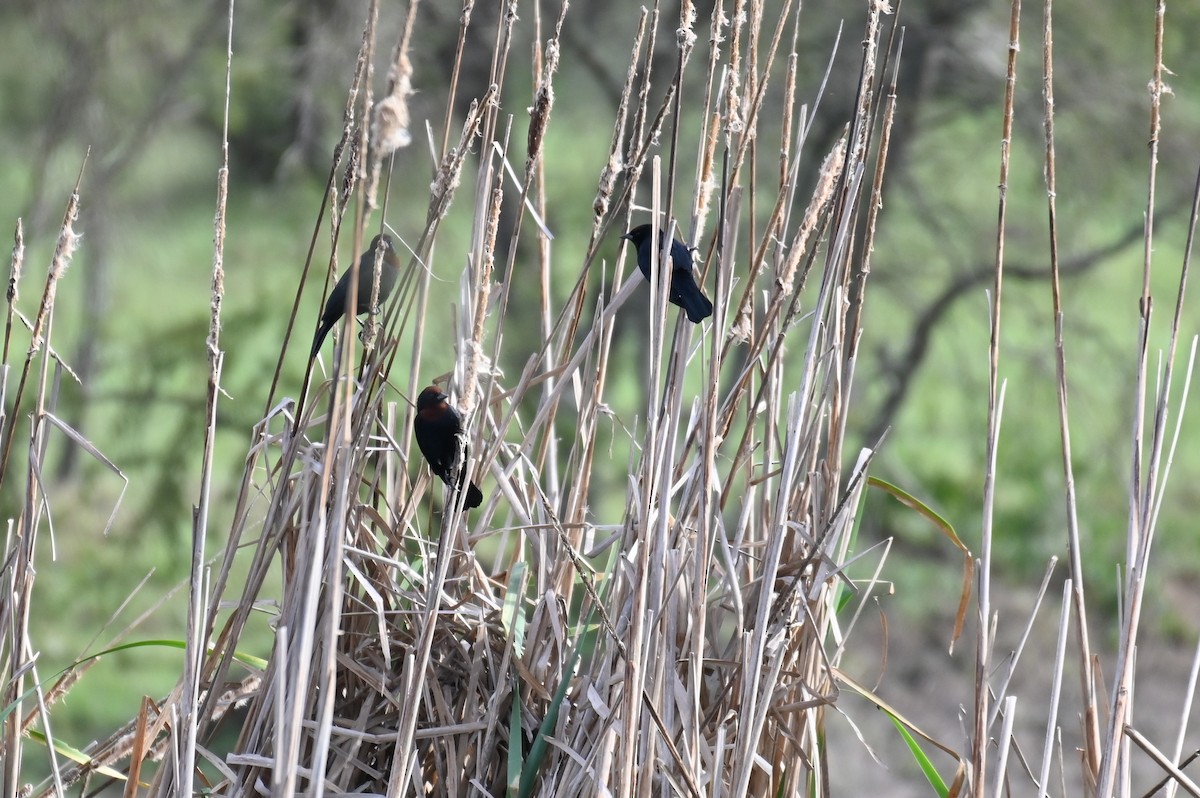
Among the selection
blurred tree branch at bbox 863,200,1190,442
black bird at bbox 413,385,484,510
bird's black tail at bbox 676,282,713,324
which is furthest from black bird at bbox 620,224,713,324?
blurred tree branch at bbox 863,200,1190,442

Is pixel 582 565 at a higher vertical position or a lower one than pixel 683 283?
lower

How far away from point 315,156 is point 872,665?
2.46m

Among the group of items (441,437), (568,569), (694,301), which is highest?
(694,301)

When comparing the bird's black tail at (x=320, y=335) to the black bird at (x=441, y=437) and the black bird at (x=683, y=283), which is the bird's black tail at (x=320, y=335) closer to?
the black bird at (x=441, y=437)

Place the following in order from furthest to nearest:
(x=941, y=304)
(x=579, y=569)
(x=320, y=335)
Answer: (x=941, y=304) → (x=320, y=335) → (x=579, y=569)

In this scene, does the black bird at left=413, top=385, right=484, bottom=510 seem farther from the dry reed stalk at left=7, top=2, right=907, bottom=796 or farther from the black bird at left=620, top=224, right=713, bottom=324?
the black bird at left=620, top=224, right=713, bottom=324

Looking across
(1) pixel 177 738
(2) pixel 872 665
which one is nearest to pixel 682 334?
(1) pixel 177 738

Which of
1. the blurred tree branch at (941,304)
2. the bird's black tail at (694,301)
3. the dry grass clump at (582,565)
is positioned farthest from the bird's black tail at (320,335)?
the blurred tree branch at (941,304)

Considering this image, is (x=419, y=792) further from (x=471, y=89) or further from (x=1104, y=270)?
(x=1104, y=270)

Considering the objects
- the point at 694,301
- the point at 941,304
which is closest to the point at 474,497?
the point at 694,301

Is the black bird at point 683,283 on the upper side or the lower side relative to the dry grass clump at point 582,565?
upper

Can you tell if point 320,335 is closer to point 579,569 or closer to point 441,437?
point 441,437

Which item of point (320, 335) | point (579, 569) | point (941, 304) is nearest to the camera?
point (579, 569)

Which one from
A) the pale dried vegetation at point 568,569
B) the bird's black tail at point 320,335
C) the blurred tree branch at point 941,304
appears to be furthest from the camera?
the blurred tree branch at point 941,304
